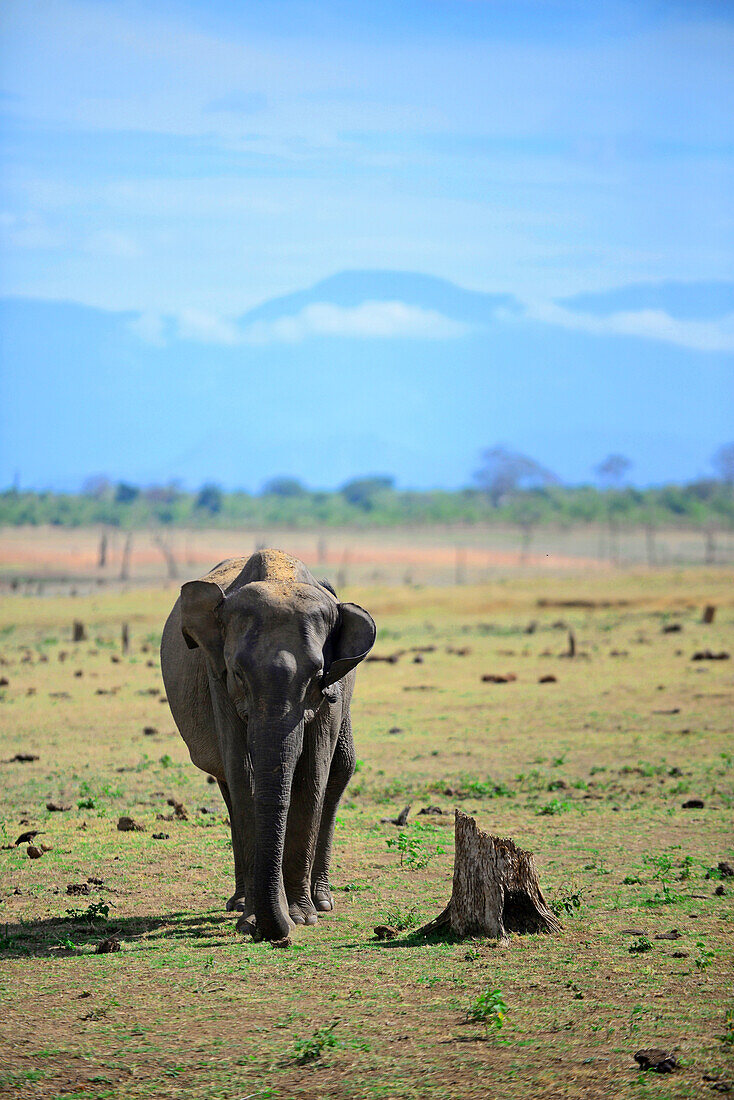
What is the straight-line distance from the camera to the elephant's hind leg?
1027 cm

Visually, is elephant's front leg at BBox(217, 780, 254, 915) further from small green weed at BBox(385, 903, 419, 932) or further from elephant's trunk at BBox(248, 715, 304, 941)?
small green weed at BBox(385, 903, 419, 932)

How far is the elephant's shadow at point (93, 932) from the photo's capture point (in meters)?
9.00

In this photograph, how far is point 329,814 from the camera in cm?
1069

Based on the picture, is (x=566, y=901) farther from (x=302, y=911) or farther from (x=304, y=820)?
(x=304, y=820)

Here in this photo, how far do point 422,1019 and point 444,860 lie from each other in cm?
449

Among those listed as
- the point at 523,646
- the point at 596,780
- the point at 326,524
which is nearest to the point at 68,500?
the point at 326,524

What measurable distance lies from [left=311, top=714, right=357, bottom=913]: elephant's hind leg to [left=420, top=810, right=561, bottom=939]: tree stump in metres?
1.17

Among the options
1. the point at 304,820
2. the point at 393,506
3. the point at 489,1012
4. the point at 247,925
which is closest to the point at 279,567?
the point at 304,820

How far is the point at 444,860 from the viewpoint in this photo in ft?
39.2

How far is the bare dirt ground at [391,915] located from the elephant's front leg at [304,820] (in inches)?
11.3

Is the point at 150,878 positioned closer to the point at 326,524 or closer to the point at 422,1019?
the point at 422,1019

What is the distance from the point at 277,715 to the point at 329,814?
2248 mm

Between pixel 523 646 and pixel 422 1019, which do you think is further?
pixel 523 646

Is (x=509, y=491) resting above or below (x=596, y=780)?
above
